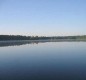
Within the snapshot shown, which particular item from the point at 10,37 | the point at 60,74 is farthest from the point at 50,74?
the point at 10,37

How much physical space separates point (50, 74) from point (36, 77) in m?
0.96

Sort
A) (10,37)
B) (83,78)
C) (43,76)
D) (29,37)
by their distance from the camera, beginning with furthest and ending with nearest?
(29,37)
(10,37)
(43,76)
(83,78)

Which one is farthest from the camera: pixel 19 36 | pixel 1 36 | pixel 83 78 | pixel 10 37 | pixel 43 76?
pixel 19 36

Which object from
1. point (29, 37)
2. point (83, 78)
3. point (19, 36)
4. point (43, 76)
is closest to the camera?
point (83, 78)

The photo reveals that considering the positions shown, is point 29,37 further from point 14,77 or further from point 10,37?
point 14,77

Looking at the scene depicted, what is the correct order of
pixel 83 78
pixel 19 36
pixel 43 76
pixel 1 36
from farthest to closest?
pixel 19 36
pixel 1 36
pixel 43 76
pixel 83 78

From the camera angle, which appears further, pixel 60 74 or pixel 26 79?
pixel 60 74

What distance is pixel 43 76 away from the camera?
9.30m

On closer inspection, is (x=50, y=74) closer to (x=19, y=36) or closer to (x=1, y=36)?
(x=1, y=36)

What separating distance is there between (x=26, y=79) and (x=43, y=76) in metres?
0.98

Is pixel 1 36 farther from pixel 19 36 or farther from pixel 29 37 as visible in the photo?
pixel 29 37

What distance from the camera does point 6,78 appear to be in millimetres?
9023

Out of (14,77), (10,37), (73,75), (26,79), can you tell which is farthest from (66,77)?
(10,37)

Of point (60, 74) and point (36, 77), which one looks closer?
point (36, 77)
